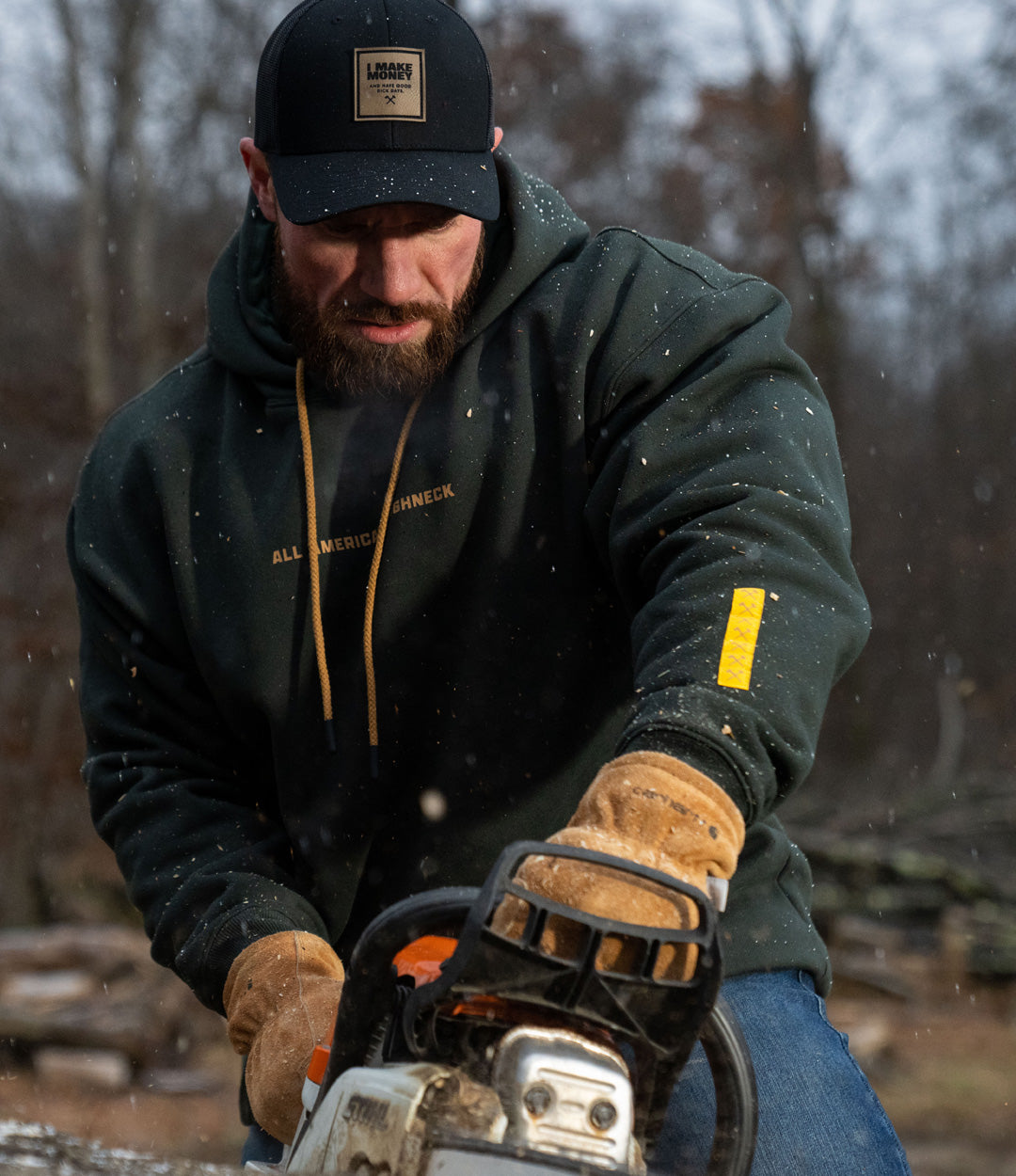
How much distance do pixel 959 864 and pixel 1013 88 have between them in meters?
10.9

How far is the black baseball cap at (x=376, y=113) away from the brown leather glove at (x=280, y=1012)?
4.46 ft

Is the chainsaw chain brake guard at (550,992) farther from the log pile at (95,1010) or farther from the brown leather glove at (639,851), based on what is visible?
the log pile at (95,1010)

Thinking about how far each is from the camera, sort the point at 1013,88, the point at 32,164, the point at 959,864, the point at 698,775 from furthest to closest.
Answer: the point at 1013,88
the point at 32,164
the point at 959,864
the point at 698,775

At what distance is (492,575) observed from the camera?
102 inches

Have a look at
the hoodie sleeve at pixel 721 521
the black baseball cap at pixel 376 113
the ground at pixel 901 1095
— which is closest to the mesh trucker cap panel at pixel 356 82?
the black baseball cap at pixel 376 113

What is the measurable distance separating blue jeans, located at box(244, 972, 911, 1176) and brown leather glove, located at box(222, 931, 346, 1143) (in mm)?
583

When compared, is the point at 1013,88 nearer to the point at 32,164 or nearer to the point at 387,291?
the point at 32,164

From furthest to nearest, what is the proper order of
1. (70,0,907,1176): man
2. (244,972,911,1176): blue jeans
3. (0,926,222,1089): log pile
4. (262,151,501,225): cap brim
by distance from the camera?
(0,926,222,1089): log pile → (262,151,501,225): cap brim → (70,0,907,1176): man → (244,972,911,1176): blue jeans

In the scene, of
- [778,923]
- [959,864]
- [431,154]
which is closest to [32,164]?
[959,864]

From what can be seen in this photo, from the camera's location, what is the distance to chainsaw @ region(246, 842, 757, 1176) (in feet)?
4.65

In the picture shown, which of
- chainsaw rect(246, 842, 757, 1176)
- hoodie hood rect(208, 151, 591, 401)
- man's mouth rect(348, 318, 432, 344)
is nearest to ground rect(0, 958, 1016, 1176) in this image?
hoodie hood rect(208, 151, 591, 401)

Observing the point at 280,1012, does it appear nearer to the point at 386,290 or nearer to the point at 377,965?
the point at 377,965

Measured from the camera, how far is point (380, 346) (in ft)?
8.70

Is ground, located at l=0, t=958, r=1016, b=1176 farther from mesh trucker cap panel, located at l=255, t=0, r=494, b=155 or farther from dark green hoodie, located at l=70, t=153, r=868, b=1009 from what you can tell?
mesh trucker cap panel, located at l=255, t=0, r=494, b=155
